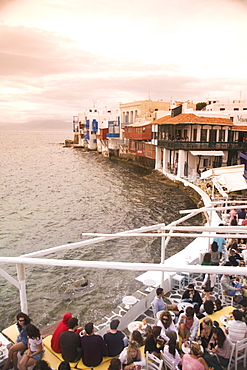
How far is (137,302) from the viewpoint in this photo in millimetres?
6574

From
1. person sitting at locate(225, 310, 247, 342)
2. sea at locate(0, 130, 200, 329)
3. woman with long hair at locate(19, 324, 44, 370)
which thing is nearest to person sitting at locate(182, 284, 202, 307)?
person sitting at locate(225, 310, 247, 342)

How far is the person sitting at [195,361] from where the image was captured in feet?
13.2

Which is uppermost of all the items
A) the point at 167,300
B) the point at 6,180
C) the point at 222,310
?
the point at 222,310

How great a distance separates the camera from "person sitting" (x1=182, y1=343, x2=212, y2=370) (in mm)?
4020

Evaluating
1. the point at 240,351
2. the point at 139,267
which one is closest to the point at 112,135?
the point at 240,351

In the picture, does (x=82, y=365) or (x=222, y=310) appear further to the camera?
(x=222, y=310)

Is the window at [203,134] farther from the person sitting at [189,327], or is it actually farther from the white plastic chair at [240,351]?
the white plastic chair at [240,351]

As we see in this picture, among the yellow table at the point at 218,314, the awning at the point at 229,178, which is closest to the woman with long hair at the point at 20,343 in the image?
the yellow table at the point at 218,314

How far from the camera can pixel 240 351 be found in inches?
186

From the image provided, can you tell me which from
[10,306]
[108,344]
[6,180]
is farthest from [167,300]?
[6,180]

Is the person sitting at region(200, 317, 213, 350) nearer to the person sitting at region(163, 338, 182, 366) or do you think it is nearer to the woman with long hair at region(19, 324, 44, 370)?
the person sitting at region(163, 338, 182, 366)

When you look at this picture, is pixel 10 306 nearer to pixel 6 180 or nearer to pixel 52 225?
pixel 52 225

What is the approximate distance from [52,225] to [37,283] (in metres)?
8.11

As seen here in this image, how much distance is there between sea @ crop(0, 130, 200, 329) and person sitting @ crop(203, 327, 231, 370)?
5.16 m
